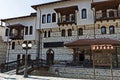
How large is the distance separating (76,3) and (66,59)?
730cm

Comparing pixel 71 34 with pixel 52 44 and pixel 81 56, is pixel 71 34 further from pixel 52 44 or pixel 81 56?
pixel 81 56

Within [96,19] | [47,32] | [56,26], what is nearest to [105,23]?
[96,19]

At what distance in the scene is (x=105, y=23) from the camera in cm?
2011

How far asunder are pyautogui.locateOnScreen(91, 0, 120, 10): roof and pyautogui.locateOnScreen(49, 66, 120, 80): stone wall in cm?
756

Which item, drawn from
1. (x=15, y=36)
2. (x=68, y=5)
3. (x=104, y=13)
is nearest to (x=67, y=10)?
(x=68, y=5)

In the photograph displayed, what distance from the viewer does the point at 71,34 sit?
21.9 m

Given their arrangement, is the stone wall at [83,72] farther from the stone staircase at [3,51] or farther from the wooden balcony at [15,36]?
the stone staircase at [3,51]

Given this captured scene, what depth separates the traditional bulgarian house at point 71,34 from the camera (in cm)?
1800

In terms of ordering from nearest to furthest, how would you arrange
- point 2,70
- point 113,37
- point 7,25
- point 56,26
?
point 2,70 < point 113,37 < point 56,26 < point 7,25

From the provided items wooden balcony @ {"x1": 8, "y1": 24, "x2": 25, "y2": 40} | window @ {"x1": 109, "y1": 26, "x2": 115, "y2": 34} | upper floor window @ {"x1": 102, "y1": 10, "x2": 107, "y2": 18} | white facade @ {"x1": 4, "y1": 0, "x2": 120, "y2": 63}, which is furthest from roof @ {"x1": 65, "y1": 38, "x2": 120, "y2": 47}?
wooden balcony @ {"x1": 8, "y1": 24, "x2": 25, "y2": 40}

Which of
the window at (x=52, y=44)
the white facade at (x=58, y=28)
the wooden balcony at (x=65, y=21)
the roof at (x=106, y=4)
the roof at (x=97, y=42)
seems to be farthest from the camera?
the window at (x=52, y=44)

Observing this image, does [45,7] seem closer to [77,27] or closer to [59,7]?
[59,7]

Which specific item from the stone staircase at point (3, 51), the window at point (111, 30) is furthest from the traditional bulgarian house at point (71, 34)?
the stone staircase at point (3, 51)

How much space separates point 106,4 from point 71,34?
5662 mm
